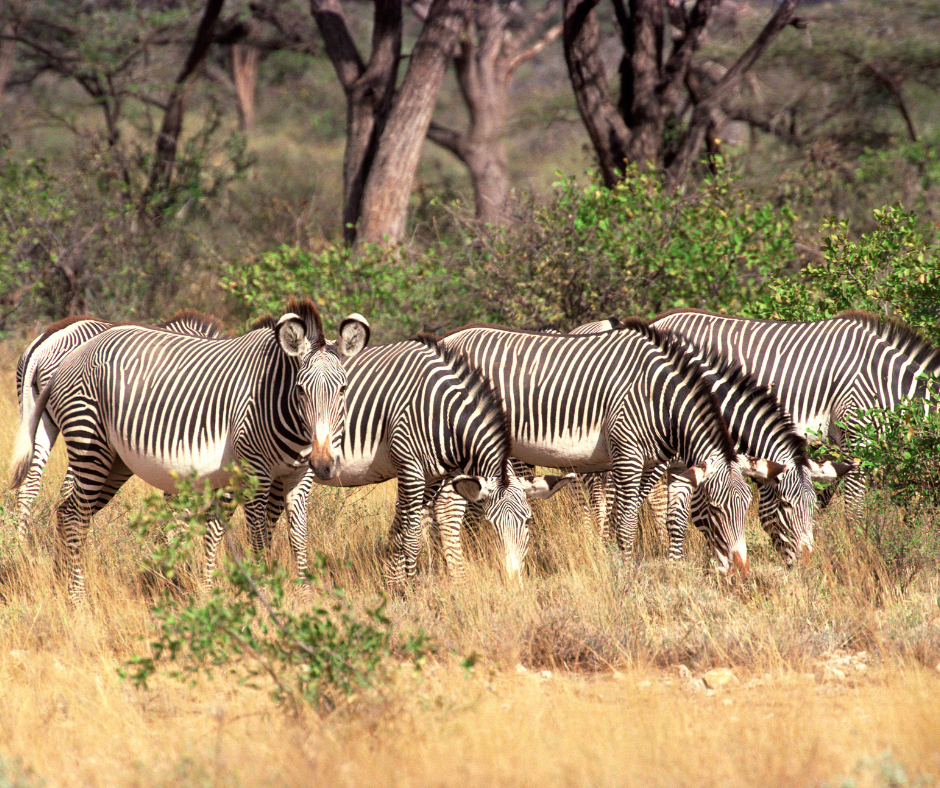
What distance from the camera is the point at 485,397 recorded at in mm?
5812

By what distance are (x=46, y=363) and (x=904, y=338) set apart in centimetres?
585

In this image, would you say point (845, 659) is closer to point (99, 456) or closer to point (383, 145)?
point (99, 456)

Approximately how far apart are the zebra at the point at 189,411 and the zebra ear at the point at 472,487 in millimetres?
727

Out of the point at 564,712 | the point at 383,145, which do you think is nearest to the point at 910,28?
the point at 383,145

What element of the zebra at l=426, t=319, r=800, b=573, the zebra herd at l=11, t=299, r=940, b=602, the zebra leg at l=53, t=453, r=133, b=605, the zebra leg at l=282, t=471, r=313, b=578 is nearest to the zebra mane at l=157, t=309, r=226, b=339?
the zebra herd at l=11, t=299, r=940, b=602

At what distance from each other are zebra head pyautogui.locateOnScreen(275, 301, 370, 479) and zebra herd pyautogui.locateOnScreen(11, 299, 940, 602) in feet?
0.04

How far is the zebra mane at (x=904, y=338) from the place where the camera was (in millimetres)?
6637

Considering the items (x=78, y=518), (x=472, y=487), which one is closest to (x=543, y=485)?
(x=472, y=487)

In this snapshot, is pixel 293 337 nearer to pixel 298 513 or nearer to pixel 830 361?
pixel 298 513

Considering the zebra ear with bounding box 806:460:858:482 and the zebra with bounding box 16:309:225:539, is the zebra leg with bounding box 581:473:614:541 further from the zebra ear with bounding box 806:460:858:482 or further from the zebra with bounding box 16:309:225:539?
the zebra with bounding box 16:309:225:539

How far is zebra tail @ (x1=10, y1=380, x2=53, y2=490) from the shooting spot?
577 cm

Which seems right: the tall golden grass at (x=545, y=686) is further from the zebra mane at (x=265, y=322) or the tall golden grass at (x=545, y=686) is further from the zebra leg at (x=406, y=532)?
the zebra mane at (x=265, y=322)

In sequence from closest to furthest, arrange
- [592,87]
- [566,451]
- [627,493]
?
[627,493], [566,451], [592,87]

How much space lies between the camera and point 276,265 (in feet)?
33.1
